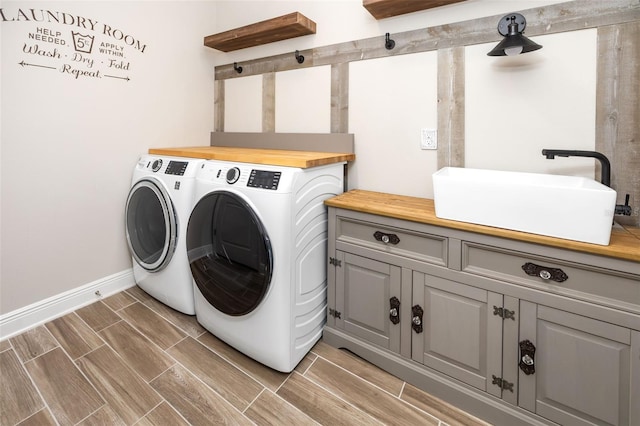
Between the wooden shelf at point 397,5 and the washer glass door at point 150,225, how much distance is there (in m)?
1.72

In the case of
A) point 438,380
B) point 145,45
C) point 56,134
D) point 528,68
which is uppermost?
point 145,45

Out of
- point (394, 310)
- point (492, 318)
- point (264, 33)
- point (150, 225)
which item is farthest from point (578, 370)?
point (264, 33)

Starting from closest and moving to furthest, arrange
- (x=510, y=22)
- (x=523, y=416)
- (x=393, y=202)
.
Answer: (x=523, y=416) → (x=510, y=22) → (x=393, y=202)

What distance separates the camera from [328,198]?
1921 mm

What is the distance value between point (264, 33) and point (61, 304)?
7.81 ft

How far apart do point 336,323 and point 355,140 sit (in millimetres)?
1230

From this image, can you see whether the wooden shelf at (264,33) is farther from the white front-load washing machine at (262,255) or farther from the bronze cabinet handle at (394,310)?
the bronze cabinet handle at (394,310)

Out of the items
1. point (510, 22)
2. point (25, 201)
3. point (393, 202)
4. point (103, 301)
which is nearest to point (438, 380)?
point (393, 202)

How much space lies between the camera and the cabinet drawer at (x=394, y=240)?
147cm

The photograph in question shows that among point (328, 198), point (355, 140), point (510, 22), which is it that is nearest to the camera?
point (510, 22)

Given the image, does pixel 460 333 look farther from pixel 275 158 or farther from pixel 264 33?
pixel 264 33

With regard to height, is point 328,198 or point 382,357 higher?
point 328,198

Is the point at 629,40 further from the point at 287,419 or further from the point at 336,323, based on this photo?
the point at 287,419

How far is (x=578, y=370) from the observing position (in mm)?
1186
